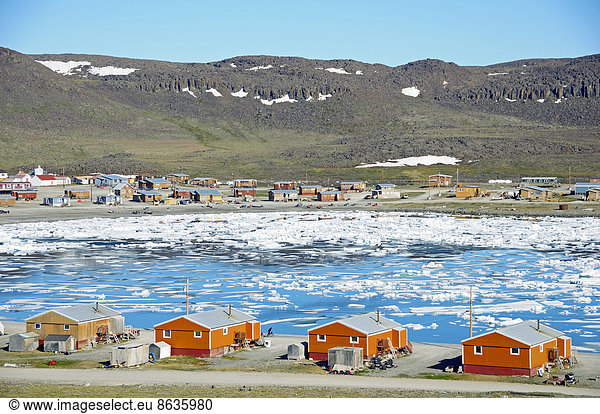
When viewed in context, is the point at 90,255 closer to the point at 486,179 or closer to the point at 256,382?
the point at 256,382

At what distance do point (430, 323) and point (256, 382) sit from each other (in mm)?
14986

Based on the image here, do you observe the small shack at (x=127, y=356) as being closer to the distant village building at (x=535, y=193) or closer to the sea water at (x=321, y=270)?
the sea water at (x=321, y=270)

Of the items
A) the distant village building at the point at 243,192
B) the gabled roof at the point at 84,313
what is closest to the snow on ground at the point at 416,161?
the distant village building at the point at 243,192

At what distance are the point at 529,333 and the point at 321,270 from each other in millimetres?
28737

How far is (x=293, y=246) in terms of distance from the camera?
250 ft

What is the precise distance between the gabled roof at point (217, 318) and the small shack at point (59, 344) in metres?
4.14

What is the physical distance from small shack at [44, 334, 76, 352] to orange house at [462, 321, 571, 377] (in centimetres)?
1705

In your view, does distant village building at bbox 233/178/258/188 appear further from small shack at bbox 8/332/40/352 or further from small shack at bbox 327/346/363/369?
small shack at bbox 327/346/363/369

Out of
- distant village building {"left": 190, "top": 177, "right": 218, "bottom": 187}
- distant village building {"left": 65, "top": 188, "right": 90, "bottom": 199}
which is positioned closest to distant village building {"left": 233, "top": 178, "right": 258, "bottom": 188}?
distant village building {"left": 190, "top": 177, "right": 218, "bottom": 187}

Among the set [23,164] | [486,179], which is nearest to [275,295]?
[486,179]

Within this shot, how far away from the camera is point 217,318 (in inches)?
1494

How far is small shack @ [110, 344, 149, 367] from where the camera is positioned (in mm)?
33812

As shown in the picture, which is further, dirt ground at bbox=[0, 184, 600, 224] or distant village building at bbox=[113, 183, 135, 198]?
distant village building at bbox=[113, 183, 135, 198]

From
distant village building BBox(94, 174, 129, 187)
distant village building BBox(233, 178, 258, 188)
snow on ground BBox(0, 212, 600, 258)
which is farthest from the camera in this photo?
distant village building BBox(94, 174, 129, 187)
